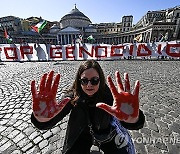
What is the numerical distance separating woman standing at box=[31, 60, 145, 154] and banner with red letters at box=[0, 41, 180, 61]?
15659 mm

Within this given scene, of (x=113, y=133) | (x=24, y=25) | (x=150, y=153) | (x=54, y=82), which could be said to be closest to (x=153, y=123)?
(x=150, y=153)

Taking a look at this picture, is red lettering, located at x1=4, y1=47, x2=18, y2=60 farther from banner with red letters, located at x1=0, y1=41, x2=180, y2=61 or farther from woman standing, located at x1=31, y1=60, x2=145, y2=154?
woman standing, located at x1=31, y1=60, x2=145, y2=154

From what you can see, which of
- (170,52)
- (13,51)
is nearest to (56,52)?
(13,51)

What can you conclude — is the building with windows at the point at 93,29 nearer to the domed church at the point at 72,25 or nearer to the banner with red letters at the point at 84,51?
the domed church at the point at 72,25

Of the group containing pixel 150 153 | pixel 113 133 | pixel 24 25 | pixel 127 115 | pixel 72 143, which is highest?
pixel 24 25

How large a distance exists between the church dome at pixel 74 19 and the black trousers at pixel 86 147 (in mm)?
93198

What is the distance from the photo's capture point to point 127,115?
5.73 feet

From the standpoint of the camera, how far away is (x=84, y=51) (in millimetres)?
17641

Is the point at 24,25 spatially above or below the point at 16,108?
above

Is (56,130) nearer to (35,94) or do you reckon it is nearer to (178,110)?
(35,94)

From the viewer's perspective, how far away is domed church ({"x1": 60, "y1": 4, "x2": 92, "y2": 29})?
8825 centimetres

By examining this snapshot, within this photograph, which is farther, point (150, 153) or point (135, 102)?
point (150, 153)

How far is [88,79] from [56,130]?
2.10m

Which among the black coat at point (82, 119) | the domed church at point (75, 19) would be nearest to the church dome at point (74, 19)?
the domed church at point (75, 19)
